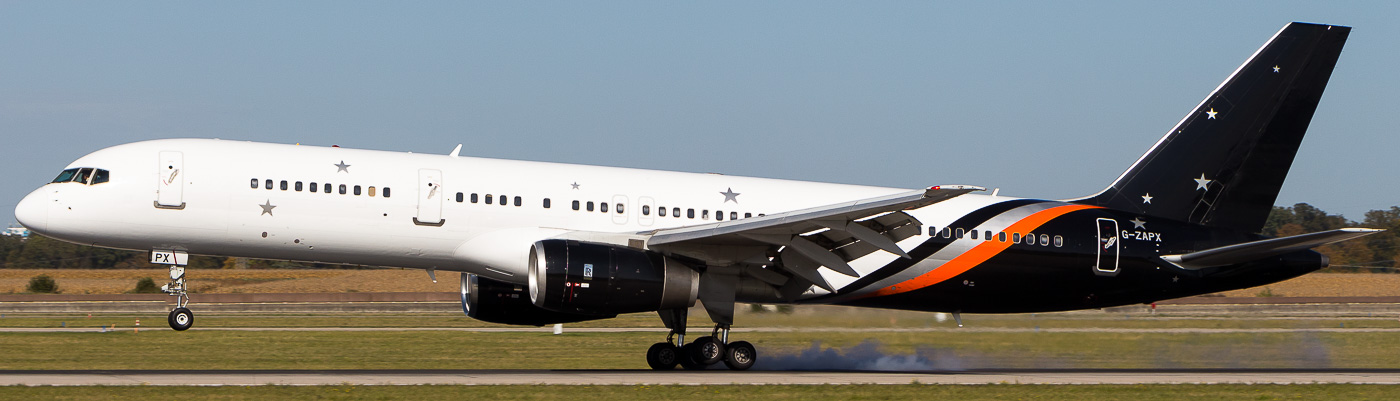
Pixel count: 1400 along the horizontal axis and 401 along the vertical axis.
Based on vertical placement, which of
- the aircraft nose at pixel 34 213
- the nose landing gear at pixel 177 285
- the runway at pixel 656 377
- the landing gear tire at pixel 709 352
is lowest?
the runway at pixel 656 377

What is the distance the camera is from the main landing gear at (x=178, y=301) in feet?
69.5

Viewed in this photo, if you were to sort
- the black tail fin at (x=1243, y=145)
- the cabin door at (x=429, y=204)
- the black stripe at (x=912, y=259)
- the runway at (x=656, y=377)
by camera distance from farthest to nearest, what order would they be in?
the black tail fin at (x=1243, y=145), the black stripe at (x=912, y=259), the cabin door at (x=429, y=204), the runway at (x=656, y=377)

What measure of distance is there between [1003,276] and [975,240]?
86 centimetres

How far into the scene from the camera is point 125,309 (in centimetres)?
4425

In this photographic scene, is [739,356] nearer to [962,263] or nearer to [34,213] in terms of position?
[962,263]

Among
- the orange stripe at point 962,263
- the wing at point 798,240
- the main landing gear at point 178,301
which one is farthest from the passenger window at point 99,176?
the orange stripe at point 962,263

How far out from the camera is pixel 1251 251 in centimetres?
2300

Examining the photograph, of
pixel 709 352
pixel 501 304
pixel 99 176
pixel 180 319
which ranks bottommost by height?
pixel 709 352

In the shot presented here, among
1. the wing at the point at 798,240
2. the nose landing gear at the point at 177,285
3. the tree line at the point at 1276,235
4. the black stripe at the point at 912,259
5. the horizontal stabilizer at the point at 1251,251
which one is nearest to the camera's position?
the wing at the point at 798,240

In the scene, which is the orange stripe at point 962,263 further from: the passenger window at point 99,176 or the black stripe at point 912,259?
the passenger window at point 99,176

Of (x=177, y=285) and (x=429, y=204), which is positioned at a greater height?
(x=429, y=204)

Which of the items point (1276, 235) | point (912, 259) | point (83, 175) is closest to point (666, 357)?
point (912, 259)

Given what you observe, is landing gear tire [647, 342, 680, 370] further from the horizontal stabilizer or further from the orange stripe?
the horizontal stabilizer

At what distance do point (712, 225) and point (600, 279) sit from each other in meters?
2.39
